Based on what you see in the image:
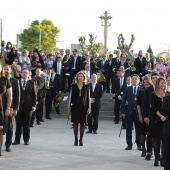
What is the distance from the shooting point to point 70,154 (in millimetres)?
11664

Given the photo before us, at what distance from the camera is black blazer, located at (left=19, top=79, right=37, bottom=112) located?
13.2m

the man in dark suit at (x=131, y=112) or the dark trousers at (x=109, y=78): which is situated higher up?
the dark trousers at (x=109, y=78)

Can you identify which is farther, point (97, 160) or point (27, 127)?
point (27, 127)

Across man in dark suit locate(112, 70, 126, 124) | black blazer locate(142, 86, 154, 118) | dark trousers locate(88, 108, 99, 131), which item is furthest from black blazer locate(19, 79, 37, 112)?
man in dark suit locate(112, 70, 126, 124)

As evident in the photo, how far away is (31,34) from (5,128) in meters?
83.7

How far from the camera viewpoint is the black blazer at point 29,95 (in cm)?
1321

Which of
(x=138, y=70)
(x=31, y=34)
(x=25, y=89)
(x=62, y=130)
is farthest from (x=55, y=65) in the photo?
(x=31, y=34)

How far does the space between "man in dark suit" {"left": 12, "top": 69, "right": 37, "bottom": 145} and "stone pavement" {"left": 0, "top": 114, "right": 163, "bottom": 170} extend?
30cm

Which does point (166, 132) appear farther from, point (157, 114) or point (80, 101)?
point (80, 101)

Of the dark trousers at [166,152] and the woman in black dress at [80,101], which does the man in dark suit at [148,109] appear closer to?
the dark trousers at [166,152]

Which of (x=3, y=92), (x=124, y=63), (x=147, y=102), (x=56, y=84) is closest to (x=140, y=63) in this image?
(x=124, y=63)

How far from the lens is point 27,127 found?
13320 millimetres

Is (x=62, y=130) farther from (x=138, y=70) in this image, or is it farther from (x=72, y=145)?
(x=138, y=70)

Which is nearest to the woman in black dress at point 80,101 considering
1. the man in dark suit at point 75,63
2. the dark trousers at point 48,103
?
the dark trousers at point 48,103
